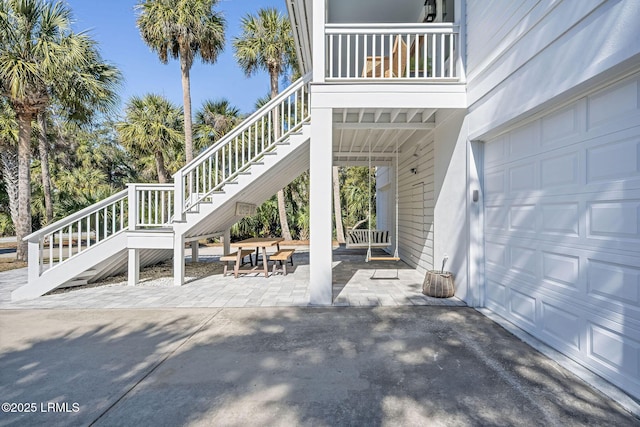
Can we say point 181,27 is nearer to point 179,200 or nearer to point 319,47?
point 179,200

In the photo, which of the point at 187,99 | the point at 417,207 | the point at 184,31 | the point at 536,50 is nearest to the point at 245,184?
the point at 417,207

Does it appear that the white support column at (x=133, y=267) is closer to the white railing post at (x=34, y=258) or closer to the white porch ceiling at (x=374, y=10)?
the white railing post at (x=34, y=258)

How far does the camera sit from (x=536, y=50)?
3.01m

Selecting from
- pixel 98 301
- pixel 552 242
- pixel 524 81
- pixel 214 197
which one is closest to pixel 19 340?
pixel 98 301

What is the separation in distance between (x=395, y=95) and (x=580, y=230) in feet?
9.24

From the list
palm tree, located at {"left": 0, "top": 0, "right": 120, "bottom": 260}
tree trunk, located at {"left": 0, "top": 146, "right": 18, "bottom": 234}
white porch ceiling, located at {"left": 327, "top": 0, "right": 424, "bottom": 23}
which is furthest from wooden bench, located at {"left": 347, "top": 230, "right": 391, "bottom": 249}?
tree trunk, located at {"left": 0, "top": 146, "right": 18, "bottom": 234}

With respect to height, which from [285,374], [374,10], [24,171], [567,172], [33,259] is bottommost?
[285,374]

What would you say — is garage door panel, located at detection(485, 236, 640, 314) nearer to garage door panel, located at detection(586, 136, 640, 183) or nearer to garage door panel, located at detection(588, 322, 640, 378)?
garage door panel, located at detection(588, 322, 640, 378)

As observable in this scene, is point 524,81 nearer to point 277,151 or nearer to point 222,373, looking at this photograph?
point 277,151

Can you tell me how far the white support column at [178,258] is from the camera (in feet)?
17.7

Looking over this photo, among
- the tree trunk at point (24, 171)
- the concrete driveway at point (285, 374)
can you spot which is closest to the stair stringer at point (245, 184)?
the concrete driveway at point (285, 374)

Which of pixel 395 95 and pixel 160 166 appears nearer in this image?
pixel 395 95

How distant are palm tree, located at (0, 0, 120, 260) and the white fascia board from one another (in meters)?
6.26

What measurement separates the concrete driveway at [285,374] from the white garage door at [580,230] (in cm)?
34
